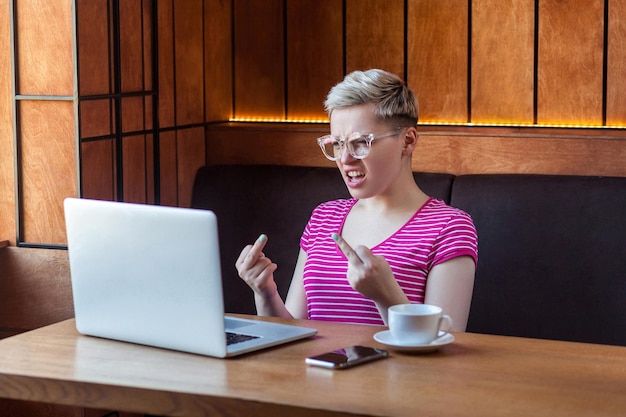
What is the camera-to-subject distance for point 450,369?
5.90 ft

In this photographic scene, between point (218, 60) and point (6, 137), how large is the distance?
3.05 feet

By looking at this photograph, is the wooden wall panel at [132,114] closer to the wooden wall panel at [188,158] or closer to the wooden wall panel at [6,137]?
the wooden wall panel at [188,158]

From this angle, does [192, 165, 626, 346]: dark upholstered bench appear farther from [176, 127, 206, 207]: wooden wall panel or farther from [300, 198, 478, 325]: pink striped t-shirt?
[176, 127, 206, 207]: wooden wall panel

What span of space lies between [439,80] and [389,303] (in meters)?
1.70

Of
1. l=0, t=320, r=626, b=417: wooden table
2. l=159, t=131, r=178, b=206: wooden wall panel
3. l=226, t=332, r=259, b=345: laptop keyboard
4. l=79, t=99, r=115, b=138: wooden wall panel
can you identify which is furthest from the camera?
l=159, t=131, r=178, b=206: wooden wall panel

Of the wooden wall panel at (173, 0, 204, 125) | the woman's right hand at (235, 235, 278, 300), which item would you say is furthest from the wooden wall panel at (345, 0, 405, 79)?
the woman's right hand at (235, 235, 278, 300)

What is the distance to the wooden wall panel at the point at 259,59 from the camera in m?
3.86

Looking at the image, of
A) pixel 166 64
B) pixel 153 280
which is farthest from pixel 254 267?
pixel 166 64

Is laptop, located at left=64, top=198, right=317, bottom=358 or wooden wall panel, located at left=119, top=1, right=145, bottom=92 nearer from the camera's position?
laptop, located at left=64, top=198, right=317, bottom=358

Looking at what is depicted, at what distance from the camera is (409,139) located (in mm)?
2484

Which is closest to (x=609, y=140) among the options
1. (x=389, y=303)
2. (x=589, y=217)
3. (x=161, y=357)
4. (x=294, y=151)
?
(x=589, y=217)

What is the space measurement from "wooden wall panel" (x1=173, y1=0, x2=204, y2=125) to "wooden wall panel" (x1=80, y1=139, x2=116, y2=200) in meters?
0.43

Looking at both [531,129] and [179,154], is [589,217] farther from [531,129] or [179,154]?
[179,154]

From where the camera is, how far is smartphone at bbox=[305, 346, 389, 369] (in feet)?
5.92
